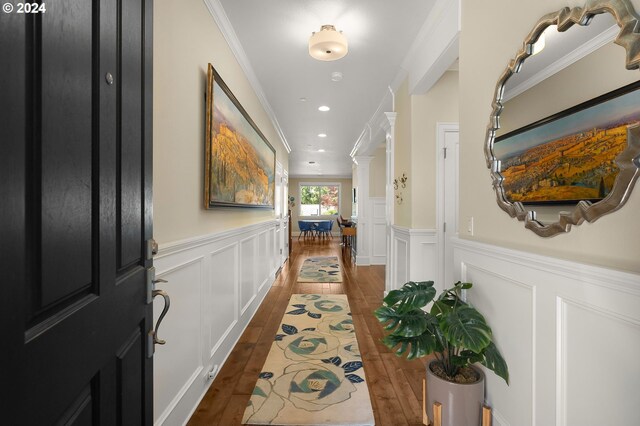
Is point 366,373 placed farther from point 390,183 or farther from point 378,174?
point 378,174

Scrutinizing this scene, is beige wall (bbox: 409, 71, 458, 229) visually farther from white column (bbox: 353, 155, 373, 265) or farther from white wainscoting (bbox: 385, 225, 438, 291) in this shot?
white column (bbox: 353, 155, 373, 265)

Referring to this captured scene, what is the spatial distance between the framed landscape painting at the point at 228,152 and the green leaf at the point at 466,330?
152 cm

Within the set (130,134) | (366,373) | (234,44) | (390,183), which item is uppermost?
(234,44)

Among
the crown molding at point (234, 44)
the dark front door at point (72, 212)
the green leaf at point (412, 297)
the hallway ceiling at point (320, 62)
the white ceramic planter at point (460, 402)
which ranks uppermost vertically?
the hallway ceiling at point (320, 62)

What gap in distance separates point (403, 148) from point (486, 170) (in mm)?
1818

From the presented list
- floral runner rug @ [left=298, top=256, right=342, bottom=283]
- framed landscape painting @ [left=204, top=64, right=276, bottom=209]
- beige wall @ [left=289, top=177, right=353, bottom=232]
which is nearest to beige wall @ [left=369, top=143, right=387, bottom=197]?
floral runner rug @ [left=298, top=256, right=342, bottom=283]

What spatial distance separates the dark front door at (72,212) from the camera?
0.44 m

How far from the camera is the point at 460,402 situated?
1.48 meters

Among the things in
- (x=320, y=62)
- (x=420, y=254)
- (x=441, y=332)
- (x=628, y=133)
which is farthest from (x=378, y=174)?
(x=628, y=133)

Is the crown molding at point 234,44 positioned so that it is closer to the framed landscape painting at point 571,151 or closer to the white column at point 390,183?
the white column at point 390,183

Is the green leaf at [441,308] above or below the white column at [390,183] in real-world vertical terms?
below

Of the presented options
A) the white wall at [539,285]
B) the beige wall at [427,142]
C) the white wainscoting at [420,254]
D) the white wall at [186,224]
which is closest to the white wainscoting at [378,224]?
the white wainscoting at [420,254]

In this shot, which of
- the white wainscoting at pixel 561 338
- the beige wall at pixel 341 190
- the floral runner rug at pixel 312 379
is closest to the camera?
the white wainscoting at pixel 561 338

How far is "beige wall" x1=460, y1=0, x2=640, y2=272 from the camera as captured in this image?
939mm
